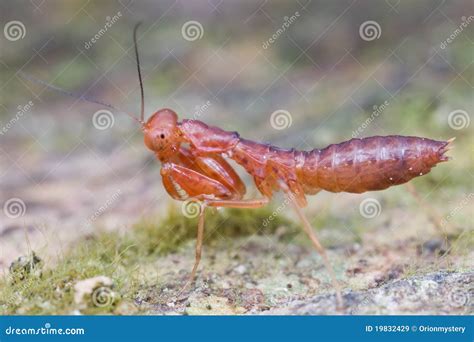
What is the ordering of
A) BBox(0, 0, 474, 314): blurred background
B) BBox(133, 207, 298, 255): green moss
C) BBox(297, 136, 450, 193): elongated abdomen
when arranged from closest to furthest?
BBox(297, 136, 450, 193): elongated abdomen → BBox(133, 207, 298, 255): green moss → BBox(0, 0, 474, 314): blurred background

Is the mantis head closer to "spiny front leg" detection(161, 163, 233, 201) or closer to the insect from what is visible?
the insect

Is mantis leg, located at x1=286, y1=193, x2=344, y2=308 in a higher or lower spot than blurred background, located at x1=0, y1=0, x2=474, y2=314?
lower

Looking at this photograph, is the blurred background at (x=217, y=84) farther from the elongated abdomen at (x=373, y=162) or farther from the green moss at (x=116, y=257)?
the elongated abdomen at (x=373, y=162)

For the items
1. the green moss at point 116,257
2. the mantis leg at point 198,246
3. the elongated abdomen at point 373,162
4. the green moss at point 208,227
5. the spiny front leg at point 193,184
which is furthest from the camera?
the green moss at point 208,227

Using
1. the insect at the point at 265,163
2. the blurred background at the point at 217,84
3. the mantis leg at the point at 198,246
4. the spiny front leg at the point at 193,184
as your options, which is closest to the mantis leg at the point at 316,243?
the insect at the point at 265,163

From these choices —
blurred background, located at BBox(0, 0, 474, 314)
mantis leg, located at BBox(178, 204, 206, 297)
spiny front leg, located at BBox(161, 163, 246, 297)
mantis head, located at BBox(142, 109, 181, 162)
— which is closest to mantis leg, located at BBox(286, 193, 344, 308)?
spiny front leg, located at BBox(161, 163, 246, 297)

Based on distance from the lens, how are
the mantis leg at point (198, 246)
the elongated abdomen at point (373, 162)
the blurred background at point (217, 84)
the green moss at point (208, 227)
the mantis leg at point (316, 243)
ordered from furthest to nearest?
the blurred background at point (217, 84) → the green moss at point (208, 227) → the mantis leg at point (198, 246) → the elongated abdomen at point (373, 162) → the mantis leg at point (316, 243)

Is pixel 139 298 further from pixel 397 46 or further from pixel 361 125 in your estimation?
pixel 397 46
